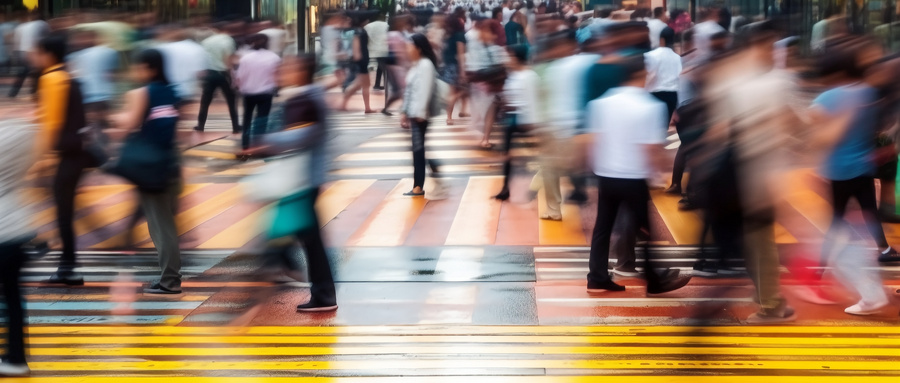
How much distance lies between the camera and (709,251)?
9.37 meters

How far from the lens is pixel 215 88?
18.9 meters

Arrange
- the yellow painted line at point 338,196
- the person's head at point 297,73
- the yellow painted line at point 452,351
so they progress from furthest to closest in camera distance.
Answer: the yellow painted line at point 338,196
the person's head at point 297,73
the yellow painted line at point 452,351

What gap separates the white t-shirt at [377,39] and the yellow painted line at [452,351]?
56.9 ft

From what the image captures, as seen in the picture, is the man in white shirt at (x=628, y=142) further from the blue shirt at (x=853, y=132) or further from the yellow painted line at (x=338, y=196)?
the yellow painted line at (x=338, y=196)

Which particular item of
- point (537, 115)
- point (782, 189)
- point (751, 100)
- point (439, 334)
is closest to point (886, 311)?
point (782, 189)

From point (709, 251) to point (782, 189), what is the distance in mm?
2851

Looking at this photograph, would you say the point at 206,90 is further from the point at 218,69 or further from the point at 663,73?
the point at 663,73

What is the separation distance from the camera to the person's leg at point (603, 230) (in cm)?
771

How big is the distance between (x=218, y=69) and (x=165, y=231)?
10639mm

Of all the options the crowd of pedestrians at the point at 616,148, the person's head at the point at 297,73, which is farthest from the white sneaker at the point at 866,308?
the person's head at the point at 297,73

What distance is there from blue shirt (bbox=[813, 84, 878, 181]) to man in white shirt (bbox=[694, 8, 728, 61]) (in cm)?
479

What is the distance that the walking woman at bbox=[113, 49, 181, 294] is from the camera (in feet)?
26.5

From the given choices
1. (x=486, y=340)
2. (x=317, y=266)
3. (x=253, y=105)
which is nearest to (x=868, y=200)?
(x=486, y=340)

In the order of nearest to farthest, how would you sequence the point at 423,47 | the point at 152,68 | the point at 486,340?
the point at 486,340 < the point at 152,68 < the point at 423,47
